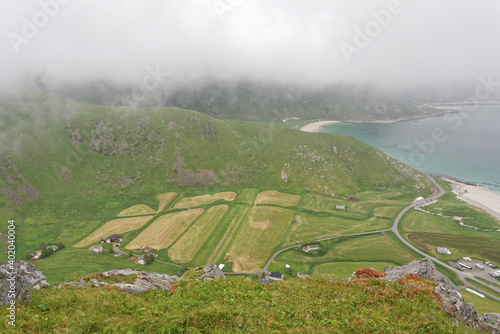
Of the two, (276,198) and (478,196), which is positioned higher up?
(276,198)

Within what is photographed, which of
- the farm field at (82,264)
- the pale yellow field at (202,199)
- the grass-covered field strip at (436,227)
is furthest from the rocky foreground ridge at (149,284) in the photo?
the pale yellow field at (202,199)

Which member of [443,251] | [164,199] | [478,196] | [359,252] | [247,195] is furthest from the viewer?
[478,196]

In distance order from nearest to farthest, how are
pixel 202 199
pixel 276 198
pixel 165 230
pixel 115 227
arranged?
pixel 165 230 < pixel 115 227 < pixel 202 199 < pixel 276 198

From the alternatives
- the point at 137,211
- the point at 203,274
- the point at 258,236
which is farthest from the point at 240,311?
the point at 137,211

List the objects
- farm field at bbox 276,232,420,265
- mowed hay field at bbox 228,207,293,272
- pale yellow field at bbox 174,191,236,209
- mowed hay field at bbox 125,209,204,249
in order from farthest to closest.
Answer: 1. pale yellow field at bbox 174,191,236,209
2. mowed hay field at bbox 125,209,204,249
3. farm field at bbox 276,232,420,265
4. mowed hay field at bbox 228,207,293,272

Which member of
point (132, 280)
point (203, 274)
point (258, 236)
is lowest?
point (258, 236)

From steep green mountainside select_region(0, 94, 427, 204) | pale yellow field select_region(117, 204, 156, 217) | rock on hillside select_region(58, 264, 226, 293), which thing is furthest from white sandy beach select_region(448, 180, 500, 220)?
pale yellow field select_region(117, 204, 156, 217)

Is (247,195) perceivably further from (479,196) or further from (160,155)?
(479,196)

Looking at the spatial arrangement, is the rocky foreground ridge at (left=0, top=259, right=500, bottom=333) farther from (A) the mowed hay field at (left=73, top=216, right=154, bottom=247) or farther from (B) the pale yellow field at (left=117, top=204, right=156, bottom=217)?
(B) the pale yellow field at (left=117, top=204, right=156, bottom=217)

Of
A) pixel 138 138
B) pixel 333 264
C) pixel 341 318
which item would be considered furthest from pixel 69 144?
pixel 341 318
